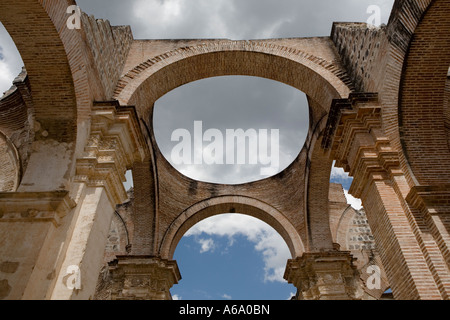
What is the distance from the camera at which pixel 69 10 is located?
4070 millimetres

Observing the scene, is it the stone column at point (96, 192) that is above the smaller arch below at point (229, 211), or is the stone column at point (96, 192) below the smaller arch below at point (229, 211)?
below

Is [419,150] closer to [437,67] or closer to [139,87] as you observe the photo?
[437,67]

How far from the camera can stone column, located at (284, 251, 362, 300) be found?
7934mm

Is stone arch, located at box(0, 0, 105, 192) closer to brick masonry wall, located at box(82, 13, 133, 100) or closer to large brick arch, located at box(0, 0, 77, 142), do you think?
large brick arch, located at box(0, 0, 77, 142)

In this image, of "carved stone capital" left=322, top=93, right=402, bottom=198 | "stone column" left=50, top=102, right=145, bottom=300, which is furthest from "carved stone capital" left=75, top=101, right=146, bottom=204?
"carved stone capital" left=322, top=93, right=402, bottom=198

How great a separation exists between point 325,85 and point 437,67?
5.34 ft

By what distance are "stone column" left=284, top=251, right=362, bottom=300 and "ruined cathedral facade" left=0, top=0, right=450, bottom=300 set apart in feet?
13.3

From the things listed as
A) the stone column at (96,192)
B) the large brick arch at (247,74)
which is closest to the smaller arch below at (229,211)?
the large brick arch at (247,74)

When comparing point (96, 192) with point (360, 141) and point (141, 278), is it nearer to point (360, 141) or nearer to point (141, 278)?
point (360, 141)

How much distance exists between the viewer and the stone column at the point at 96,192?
10.5ft

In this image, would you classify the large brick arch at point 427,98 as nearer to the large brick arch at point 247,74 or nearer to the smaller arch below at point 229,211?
the large brick arch at point 247,74

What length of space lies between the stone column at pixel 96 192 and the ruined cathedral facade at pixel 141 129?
0.01 meters

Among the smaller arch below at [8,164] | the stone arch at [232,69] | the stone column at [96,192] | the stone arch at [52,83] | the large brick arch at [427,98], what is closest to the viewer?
the stone column at [96,192]
